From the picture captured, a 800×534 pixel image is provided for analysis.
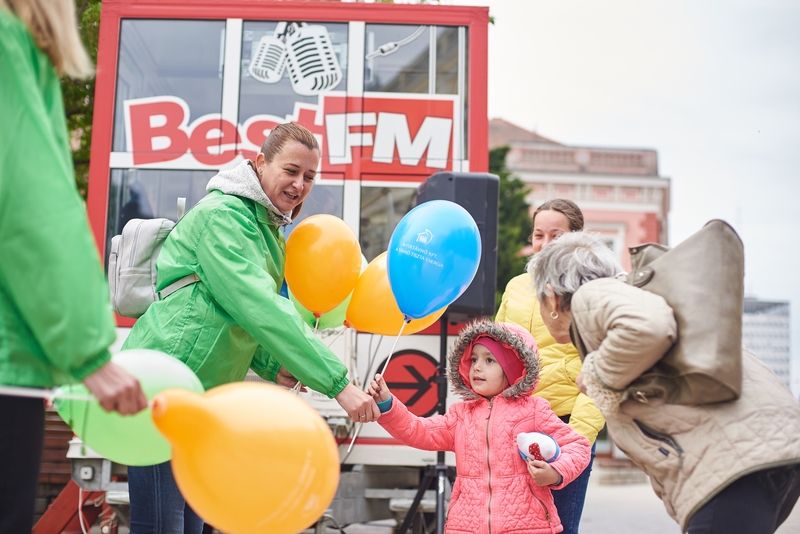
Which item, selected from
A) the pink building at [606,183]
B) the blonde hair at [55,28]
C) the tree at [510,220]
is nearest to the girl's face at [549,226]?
the blonde hair at [55,28]

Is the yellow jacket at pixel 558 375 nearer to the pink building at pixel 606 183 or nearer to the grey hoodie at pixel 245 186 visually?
the grey hoodie at pixel 245 186

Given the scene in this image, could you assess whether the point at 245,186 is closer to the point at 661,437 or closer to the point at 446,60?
the point at 661,437

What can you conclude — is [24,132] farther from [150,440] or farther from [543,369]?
[543,369]

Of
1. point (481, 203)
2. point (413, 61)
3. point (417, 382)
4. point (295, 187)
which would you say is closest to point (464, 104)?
point (413, 61)

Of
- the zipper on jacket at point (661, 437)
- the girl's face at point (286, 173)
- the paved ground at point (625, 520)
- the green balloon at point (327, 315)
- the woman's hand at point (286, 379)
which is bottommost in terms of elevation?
the paved ground at point (625, 520)

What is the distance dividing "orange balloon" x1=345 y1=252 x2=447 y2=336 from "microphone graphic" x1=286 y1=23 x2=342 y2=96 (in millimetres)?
2544

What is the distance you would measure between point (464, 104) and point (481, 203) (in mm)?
977

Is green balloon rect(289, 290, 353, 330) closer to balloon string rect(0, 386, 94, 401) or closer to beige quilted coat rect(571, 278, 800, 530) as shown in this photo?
beige quilted coat rect(571, 278, 800, 530)

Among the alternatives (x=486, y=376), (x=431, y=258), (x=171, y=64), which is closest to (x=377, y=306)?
(x=431, y=258)

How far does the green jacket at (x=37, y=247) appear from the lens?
195 centimetres

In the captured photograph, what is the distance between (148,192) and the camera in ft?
20.9

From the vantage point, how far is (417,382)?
6.15 m

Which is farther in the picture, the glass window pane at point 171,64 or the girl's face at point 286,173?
the glass window pane at point 171,64

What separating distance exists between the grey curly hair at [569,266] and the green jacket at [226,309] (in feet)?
2.34
